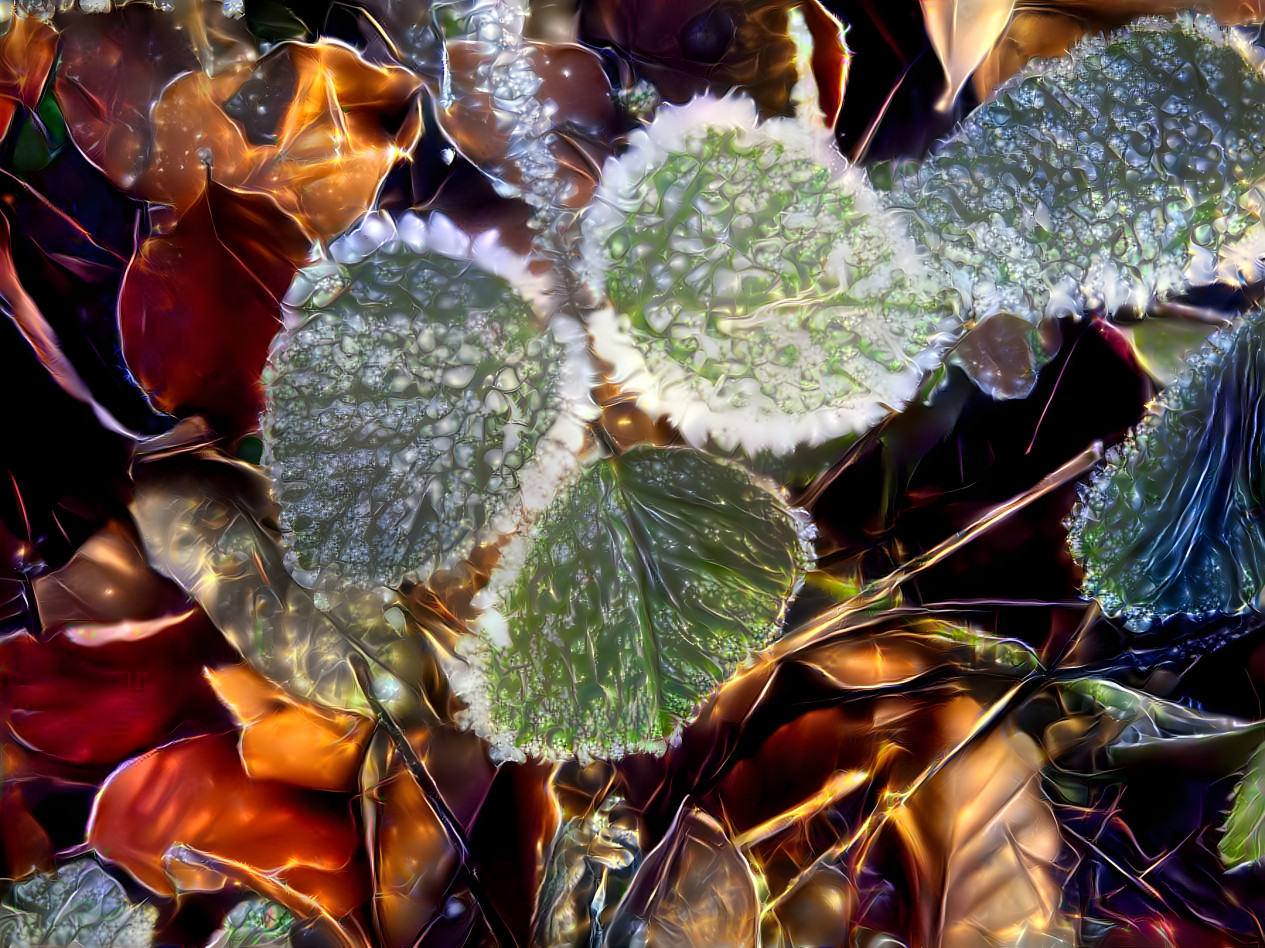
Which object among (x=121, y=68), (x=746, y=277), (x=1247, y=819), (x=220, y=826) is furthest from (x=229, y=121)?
(x=1247, y=819)

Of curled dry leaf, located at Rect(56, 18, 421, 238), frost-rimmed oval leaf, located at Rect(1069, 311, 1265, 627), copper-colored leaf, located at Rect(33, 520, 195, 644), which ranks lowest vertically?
copper-colored leaf, located at Rect(33, 520, 195, 644)

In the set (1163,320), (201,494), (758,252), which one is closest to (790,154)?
(758,252)

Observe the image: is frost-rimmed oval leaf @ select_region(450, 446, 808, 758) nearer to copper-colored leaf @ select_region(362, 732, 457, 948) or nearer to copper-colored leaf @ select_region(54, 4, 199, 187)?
copper-colored leaf @ select_region(362, 732, 457, 948)

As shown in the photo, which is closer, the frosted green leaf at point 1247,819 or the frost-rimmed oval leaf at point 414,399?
the frost-rimmed oval leaf at point 414,399

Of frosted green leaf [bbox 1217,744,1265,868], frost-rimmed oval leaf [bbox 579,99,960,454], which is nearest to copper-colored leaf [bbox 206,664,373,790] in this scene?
frost-rimmed oval leaf [bbox 579,99,960,454]

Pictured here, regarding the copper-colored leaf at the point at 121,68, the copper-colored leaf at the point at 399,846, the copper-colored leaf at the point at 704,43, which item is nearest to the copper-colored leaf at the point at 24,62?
the copper-colored leaf at the point at 121,68

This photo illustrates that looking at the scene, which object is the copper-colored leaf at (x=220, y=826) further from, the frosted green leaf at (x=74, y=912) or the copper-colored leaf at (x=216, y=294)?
the copper-colored leaf at (x=216, y=294)
